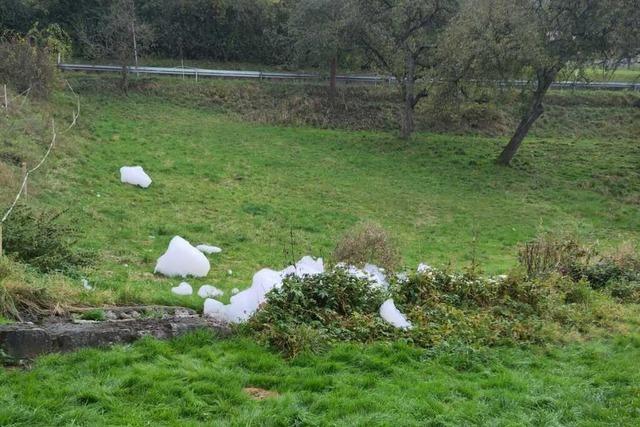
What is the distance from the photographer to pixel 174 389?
5.38 m

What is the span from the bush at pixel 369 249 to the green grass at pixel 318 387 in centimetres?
318

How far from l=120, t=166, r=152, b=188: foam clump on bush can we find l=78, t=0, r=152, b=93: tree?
14631 millimetres

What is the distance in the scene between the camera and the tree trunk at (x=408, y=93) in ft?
89.6

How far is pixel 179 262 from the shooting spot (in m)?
11.2

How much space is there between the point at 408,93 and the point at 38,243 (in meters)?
21.3

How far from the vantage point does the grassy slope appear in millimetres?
13961

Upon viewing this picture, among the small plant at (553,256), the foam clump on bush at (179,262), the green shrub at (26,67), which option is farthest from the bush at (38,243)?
the green shrub at (26,67)

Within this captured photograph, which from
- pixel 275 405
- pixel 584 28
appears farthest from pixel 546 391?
pixel 584 28

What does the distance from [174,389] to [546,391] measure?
376cm

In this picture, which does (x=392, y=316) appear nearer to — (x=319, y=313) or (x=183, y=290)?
(x=319, y=313)

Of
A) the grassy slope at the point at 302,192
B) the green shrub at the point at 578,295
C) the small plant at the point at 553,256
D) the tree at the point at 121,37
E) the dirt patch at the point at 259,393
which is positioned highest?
the tree at the point at 121,37

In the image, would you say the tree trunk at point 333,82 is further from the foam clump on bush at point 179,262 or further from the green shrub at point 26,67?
the foam clump on bush at point 179,262

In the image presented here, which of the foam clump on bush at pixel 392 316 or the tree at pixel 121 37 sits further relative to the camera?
the tree at pixel 121 37

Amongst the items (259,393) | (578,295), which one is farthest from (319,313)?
(578,295)
